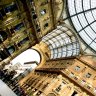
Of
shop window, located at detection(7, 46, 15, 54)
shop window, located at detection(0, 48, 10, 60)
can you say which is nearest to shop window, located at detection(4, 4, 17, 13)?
shop window, located at detection(0, 48, 10, 60)

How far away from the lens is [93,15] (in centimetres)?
4284

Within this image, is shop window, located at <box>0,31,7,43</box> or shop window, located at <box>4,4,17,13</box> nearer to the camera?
shop window, located at <box>4,4,17,13</box>

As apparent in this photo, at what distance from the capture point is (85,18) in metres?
44.1

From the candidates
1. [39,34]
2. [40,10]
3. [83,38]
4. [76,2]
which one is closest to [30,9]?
[40,10]

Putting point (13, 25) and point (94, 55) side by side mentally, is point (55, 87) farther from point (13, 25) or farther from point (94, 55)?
point (13, 25)

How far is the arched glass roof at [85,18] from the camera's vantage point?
4245 cm

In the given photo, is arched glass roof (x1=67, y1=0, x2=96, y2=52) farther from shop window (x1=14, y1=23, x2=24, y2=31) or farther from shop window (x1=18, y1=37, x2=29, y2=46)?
shop window (x1=14, y1=23, x2=24, y2=31)

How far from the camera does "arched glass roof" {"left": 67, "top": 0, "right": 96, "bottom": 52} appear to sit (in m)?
42.5

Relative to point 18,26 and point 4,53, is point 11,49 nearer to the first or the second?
point 4,53

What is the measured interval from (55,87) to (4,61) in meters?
12.4

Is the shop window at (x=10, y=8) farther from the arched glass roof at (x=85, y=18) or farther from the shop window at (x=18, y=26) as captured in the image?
the arched glass roof at (x=85, y=18)

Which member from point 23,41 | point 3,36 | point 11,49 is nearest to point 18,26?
point 3,36

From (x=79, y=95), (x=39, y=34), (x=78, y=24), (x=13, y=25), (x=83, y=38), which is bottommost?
(x=79, y=95)

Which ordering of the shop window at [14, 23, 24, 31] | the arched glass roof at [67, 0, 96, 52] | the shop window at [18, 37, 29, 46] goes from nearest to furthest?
the shop window at [14, 23, 24, 31] → the shop window at [18, 37, 29, 46] → the arched glass roof at [67, 0, 96, 52]
